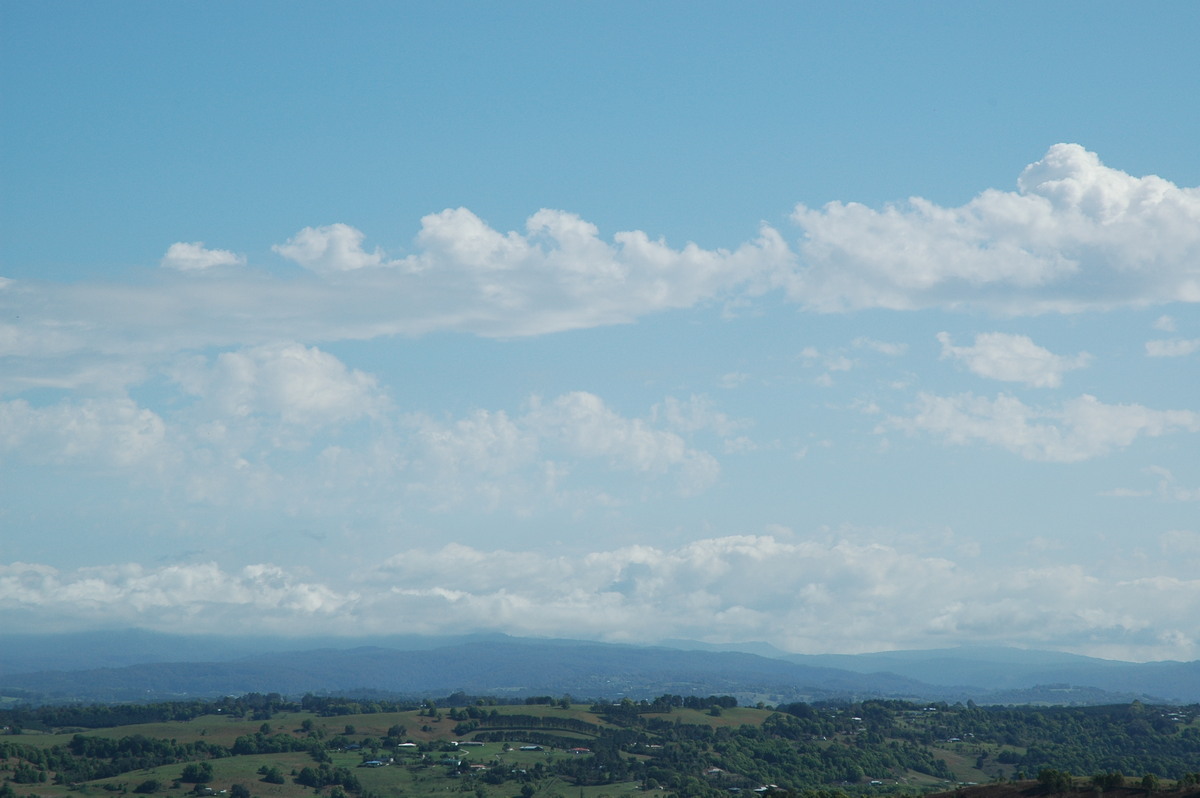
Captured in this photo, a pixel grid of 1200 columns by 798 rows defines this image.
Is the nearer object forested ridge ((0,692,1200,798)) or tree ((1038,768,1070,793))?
tree ((1038,768,1070,793))

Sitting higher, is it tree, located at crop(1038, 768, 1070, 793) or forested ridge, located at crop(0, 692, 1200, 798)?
tree, located at crop(1038, 768, 1070, 793)

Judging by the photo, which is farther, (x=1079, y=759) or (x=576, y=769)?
(x=1079, y=759)

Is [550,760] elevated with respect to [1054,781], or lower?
lower

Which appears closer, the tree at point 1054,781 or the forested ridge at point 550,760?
the tree at point 1054,781

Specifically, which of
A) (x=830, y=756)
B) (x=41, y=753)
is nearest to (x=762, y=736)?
(x=830, y=756)

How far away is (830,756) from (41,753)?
112 metres

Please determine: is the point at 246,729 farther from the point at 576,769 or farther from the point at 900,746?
the point at 900,746

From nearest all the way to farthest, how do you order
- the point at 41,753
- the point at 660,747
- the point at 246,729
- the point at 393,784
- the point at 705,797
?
the point at 705,797, the point at 393,784, the point at 41,753, the point at 660,747, the point at 246,729

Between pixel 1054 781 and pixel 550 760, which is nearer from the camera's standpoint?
pixel 1054 781

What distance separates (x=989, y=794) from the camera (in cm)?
7538

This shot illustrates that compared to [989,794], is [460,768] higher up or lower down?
lower down

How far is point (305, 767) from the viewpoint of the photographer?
16475 cm

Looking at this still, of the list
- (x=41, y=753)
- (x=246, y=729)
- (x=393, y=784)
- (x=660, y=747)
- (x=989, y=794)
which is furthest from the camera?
(x=246, y=729)

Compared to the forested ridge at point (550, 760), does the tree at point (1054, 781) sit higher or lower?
higher
